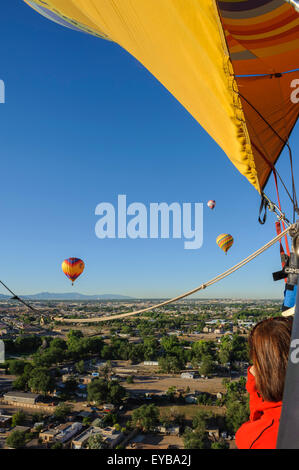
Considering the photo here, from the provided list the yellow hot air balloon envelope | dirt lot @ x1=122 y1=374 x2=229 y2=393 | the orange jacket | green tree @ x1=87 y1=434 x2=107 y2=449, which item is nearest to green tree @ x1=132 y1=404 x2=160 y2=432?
green tree @ x1=87 y1=434 x2=107 y2=449

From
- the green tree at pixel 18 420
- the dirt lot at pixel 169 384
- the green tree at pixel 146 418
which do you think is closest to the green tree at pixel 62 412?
the green tree at pixel 18 420

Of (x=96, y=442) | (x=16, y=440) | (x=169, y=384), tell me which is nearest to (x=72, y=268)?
(x=16, y=440)

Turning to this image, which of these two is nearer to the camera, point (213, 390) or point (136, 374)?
point (213, 390)

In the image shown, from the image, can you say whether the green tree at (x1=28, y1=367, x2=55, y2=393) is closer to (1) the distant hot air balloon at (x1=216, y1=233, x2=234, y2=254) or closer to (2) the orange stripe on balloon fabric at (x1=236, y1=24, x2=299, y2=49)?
(1) the distant hot air balloon at (x1=216, y1=233, x2=234, y2=254)

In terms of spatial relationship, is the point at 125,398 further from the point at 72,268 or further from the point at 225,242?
the point at 225,242

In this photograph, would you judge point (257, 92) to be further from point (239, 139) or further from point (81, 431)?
point (81, 431)

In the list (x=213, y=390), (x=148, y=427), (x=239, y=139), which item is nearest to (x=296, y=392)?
(x=239, y=139)
